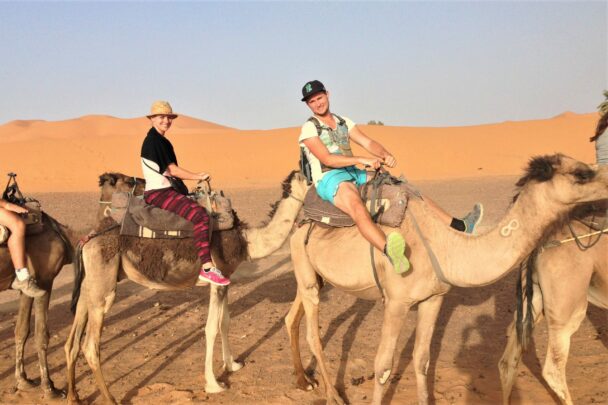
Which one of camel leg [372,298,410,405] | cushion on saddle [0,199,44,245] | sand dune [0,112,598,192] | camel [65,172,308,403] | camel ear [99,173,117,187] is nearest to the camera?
Answer: camel leg [372,298,410,405]

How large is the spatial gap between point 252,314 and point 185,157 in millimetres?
44178

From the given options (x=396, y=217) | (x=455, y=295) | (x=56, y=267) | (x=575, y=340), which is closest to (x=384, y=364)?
(x=396, y=217)

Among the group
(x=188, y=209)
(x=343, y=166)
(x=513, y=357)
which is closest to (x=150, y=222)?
(x=188, y=209)

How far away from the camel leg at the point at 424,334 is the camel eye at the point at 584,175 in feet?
5.56

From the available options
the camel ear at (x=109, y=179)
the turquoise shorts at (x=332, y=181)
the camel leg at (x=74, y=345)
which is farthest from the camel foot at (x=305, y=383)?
the camel ear at (x=109, y=179)

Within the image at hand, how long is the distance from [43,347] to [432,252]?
4.81 meters

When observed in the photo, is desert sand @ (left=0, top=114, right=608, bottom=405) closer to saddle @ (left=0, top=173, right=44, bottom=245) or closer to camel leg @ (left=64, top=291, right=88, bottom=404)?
camel leg @ (left=64, top=291, right=88, bottom=404)

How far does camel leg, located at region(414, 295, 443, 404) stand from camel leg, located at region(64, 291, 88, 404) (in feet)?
12.3

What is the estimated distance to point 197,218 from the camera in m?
6.83

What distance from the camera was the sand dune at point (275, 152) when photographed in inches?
1738

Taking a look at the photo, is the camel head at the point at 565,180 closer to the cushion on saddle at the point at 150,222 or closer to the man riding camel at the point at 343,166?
the man riding camel at the point at 343,166

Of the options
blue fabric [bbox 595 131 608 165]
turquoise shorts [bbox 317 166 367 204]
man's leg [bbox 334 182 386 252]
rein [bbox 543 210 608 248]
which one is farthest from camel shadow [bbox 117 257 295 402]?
blue fabric [bbox 595 131 608 165]

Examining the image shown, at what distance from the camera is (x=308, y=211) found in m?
6.39

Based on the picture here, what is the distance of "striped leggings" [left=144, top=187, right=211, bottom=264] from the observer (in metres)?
6.71
